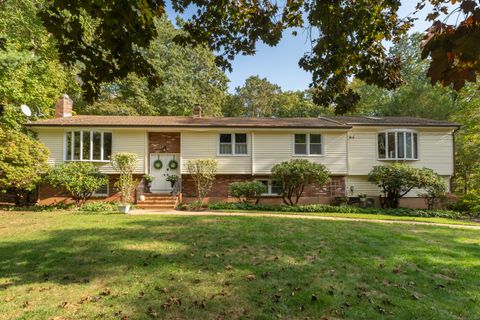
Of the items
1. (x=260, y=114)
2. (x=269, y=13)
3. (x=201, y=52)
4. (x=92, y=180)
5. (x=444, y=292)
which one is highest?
(x=201, y=52)

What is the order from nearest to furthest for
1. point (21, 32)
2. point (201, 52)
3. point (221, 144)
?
point (221, 144) → point (21, 32) → point (201, 52)

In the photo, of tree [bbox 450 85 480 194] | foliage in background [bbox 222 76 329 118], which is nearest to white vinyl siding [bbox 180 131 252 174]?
tree [bbox 450 85 480 194]

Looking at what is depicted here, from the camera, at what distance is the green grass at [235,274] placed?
3.66 metres

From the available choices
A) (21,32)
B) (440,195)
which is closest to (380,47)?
(440,195)

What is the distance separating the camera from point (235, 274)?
471cm

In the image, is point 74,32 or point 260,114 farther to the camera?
point 260,114

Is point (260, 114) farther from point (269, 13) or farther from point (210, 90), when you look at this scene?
point (269, 13)

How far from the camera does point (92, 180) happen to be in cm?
1491

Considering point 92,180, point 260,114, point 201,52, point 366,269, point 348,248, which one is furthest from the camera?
point 260,114

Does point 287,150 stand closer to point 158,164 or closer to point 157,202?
point 158,164

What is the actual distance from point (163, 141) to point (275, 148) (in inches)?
274

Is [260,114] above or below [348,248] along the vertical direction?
above

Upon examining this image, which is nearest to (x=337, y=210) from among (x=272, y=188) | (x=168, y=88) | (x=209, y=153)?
(x=272, y=188)

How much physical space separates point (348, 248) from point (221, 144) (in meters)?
12.2
